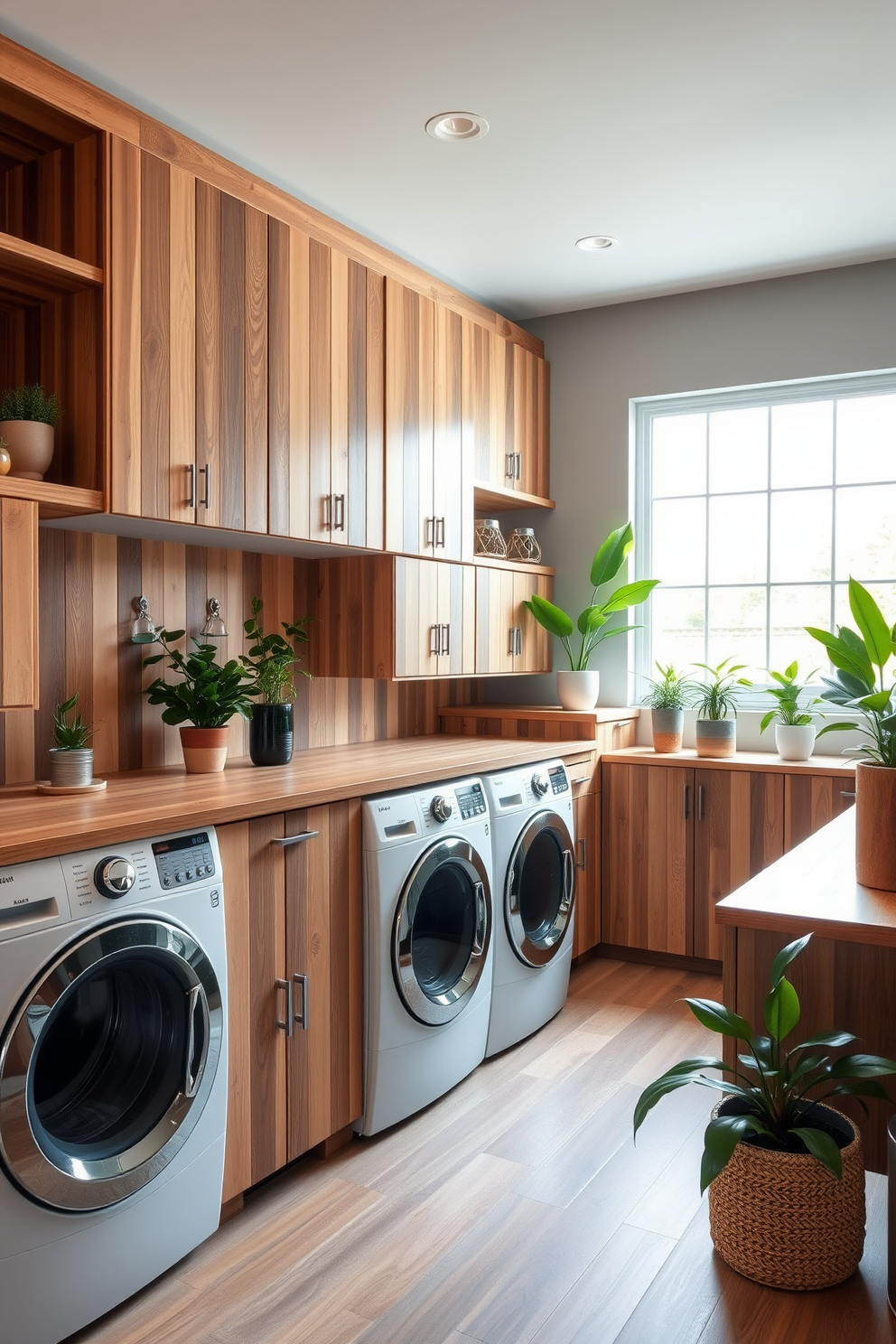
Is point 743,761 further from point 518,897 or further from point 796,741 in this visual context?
point 518,897

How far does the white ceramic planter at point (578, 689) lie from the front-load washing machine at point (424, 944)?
3.68 ft

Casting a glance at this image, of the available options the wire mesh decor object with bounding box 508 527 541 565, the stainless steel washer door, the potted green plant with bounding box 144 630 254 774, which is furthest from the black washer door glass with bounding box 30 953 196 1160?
the wire mesh decor object with bounding box 508 527 541 565

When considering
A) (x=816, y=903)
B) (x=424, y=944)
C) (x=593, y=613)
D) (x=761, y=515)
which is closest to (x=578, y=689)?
(x=593, y=613)

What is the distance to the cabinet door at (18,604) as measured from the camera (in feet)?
6.61

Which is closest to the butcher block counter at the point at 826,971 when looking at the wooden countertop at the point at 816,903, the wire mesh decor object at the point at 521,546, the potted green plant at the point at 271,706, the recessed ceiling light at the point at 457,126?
the wooden countertop at the point at 816,903

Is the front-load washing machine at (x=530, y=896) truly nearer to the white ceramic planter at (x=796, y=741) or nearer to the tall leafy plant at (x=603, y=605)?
the tall leafy plant at (x=603, y=605)

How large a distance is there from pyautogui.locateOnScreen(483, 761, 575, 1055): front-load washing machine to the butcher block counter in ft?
3.80

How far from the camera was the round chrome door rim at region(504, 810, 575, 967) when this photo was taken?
3.09m

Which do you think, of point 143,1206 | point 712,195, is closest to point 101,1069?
point 143,1206

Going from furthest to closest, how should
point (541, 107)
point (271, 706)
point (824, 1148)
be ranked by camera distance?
point (271, 706)
point (541, 107)
point (824, 1148)

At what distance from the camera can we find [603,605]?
412 cm

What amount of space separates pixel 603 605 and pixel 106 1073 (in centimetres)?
277

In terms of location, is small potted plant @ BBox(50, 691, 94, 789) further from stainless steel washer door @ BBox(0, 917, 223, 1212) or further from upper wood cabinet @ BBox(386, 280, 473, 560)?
upper wood cabinet @ BBox(386, 280, 473, 560)

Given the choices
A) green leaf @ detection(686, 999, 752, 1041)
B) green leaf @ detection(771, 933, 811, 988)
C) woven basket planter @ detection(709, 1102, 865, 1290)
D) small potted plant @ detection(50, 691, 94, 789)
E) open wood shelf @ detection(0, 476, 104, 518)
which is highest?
open wood shelf @ detection(0, 476, 104, 518)
